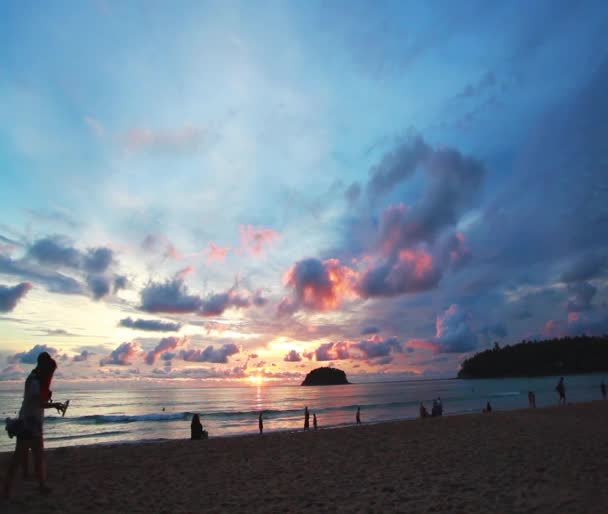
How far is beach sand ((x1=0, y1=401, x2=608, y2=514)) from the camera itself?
7320mm

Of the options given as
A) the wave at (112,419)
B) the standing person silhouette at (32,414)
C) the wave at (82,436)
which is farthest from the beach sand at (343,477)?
the wave at (112,419)

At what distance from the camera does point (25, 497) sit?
7.52 metres

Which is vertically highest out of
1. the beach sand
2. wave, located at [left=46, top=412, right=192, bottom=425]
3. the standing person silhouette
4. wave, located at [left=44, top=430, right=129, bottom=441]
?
the standing person silhouette

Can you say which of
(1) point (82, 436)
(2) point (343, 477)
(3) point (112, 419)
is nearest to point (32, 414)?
(2) point (343, 477)

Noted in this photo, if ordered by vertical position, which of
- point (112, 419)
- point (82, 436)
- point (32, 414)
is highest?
point (32, 414)

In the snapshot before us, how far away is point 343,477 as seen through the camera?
32.0 feet

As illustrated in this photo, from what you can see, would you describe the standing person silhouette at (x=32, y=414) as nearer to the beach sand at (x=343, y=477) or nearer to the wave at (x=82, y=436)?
the beach sand at (x=343, y=477)

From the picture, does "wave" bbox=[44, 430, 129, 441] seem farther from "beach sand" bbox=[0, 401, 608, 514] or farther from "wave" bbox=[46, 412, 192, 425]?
"beach sand" bbox=[0, 401, 608, 514]

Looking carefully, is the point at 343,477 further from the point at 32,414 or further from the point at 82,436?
the point at 82,436

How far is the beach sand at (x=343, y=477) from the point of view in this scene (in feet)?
24.0

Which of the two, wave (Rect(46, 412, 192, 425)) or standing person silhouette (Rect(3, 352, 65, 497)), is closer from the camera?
standing person silhouette (Rect(3, 352, 65, 497))

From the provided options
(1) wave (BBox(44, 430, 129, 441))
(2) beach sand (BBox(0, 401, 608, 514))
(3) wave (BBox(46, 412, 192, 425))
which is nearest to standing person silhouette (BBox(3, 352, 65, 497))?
(2) beach sand (BBox(0, 401, 608, 514))

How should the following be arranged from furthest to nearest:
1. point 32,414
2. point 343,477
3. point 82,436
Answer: point 82,436 → point 343,477 → point 32,414

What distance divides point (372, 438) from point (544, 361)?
21527cm
